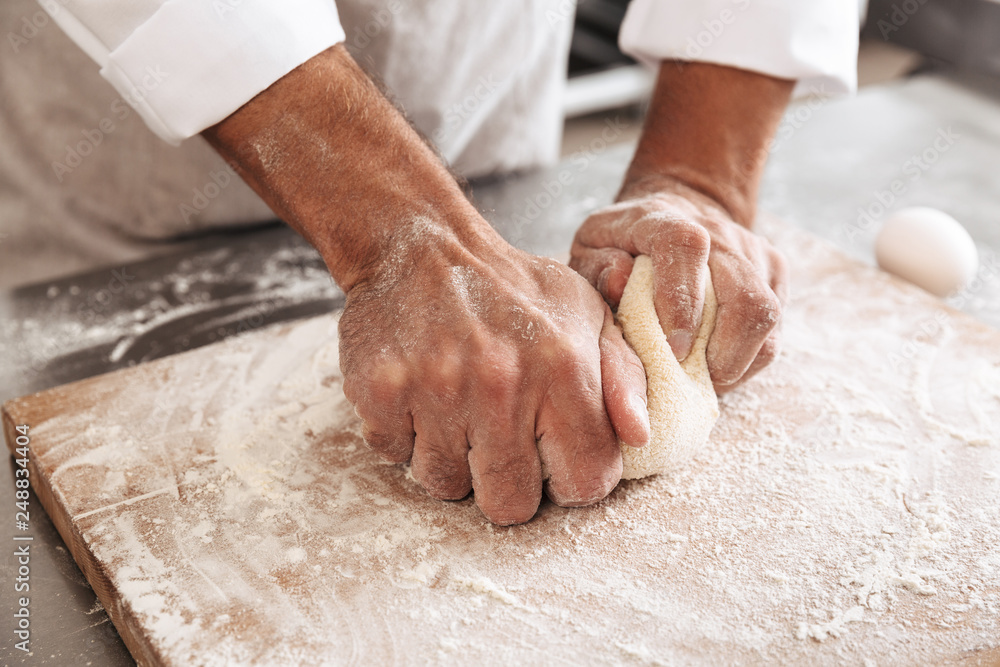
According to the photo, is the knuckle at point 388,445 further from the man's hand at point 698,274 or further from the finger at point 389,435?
the man's hand at point 698,274

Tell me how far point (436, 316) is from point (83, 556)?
0.44 metres

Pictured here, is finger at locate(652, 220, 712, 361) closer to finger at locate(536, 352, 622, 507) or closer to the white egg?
finger at locate(536, 352, 622, 507)

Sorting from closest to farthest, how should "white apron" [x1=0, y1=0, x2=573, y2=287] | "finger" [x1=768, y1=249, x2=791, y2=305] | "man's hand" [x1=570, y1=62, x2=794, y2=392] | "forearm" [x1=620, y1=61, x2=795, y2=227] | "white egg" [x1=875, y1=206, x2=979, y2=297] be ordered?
"man's hand" [x1=570, y1=62, x2=794, y2=392]
"finger" [x1=768, y1=249, x2=791, y2=305]
"forearm" [x1=620, y1=61, x2=795, y2=227]
"white egg" [x1=875, y1=206, x2=979, y2=297]
"white apron" [x1=0, y1=0, x2=573, y2=287]

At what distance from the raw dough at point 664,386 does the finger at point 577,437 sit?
0.04 meters

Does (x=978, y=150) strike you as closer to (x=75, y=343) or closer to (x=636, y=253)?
(x=636, y=253)

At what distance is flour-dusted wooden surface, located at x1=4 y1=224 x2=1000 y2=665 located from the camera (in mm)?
723

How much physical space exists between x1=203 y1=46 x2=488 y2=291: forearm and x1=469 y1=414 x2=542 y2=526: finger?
23cm

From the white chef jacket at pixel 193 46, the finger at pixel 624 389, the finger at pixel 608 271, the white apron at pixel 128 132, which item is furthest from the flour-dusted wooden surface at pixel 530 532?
the white apron at pixel 128 132

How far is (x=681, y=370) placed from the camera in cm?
92

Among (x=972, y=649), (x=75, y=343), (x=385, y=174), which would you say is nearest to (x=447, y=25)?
(x=385, y=174)

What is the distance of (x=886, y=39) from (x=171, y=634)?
2100 mm

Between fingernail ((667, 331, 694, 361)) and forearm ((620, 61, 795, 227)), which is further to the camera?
forearm ((620, 61, 795, 227))

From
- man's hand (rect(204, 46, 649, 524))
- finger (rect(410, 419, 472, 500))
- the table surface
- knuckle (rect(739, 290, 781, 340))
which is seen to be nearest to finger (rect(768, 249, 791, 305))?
knuckle (rect(739, 290, 781, 340))

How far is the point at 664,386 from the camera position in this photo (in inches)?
35.2
